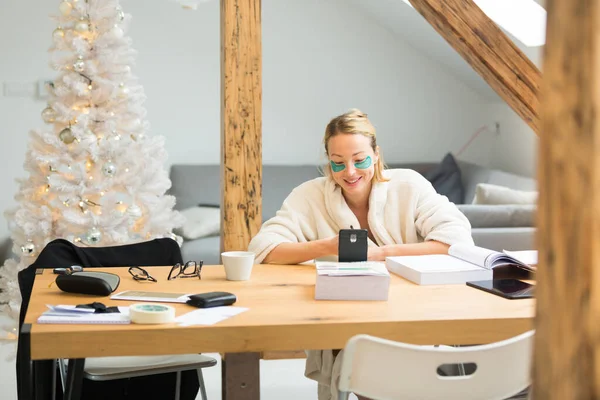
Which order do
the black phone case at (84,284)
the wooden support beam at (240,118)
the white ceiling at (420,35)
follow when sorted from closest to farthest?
the black phone case at (84,284) < the wooden support beam at (240,118) < the white ceiling at (420,35)

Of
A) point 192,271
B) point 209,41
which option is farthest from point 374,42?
point 192,271

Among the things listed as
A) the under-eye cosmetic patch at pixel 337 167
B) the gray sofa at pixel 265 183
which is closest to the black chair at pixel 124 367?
the under-eye cosmetic patch at pixel 337 167

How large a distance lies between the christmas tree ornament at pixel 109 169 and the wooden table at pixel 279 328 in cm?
158

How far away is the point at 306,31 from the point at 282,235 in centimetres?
339

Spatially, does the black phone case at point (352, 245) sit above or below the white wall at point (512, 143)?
below

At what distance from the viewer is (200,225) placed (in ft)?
16.3

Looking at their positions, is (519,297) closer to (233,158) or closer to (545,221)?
(545,221)

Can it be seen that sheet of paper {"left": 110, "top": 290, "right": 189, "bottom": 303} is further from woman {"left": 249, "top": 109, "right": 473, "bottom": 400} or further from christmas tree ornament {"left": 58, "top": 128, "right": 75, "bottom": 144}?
christmas tree ornament {"left": 58, "top": 128, "right": 75, "bottom": 144}

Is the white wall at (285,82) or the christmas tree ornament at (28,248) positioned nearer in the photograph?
the christmas tree ornament at (28,248)

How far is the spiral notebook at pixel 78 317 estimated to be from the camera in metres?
1.72

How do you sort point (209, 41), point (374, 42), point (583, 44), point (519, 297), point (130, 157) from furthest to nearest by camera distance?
1. point (374, 42)
2. point (209, 41)
3. point (130, 157)
4. point (519, 297)
5. point (583, 44)

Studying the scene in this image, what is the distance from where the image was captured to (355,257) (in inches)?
92.9

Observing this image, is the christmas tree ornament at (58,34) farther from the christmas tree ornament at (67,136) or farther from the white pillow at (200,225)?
the white pillow at (200,225)

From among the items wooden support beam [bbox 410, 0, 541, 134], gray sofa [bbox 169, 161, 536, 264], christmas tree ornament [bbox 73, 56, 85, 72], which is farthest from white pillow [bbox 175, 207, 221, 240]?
wooden support beam [bbox 410, 0, 541, 134]
